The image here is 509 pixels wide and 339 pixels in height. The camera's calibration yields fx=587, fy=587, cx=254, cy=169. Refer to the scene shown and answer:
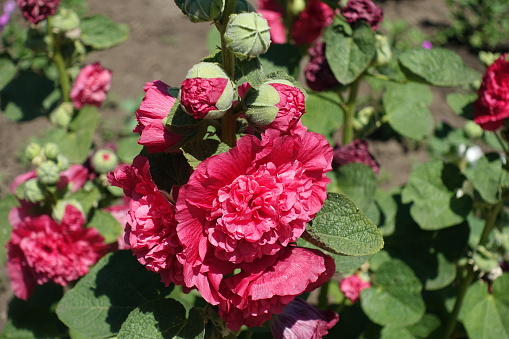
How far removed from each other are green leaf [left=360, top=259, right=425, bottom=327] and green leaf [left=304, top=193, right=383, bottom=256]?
33.4 inches

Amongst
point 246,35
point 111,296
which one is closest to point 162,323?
point 111,296

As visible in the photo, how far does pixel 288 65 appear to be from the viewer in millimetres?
2059

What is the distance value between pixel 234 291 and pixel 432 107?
3.71 m

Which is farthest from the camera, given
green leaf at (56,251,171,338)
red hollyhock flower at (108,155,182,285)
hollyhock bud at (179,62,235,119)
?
green leaf at (56,251,171,338)

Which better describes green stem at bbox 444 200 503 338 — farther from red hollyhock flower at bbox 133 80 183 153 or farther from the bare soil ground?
the bare soil ground

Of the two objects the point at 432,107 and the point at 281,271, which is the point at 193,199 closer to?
the point at 281,271

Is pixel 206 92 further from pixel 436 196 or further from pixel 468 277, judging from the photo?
pixel 468 277

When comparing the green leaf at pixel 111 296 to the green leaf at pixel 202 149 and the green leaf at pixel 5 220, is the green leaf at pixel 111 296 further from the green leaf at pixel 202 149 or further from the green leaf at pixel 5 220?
the green leaf at pixel 5 220

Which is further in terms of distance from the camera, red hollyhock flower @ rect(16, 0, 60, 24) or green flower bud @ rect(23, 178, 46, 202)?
red hollyhock flower @ rect(16, 0, 60, 24)

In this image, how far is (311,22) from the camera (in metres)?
2.33

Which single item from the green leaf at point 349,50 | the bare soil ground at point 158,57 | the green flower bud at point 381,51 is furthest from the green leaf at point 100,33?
the bare soil ground at point 158,57

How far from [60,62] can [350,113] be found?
111cm

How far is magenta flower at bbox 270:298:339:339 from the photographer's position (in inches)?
56.0

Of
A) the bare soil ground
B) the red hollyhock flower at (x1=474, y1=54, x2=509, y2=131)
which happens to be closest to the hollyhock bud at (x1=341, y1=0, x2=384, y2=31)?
the red hollyhock flower at (x1=474, y1=54, x2=509, y2=131)
